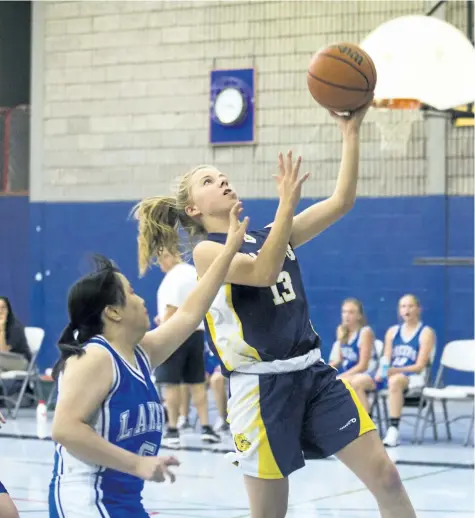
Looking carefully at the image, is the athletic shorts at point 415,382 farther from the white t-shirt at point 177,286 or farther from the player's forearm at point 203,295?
the player's forearm at point 203,295

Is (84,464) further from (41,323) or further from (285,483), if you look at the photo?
(41,323)

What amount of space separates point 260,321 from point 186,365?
16.2ft

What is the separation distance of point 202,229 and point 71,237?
9.42 meters

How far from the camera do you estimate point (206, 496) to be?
6418mm

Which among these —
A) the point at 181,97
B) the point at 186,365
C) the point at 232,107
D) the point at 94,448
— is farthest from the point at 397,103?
the point at 94,448

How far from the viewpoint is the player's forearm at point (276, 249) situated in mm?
3625

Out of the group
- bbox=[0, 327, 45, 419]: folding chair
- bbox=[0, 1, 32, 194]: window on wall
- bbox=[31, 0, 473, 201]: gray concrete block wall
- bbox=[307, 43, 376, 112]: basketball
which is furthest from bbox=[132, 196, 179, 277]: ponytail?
bbox=[0, 1, 32, 194]: window on wall

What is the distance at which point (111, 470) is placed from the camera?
112 inches

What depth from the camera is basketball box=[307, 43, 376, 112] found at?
13.7ft

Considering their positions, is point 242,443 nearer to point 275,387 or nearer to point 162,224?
point 275,387

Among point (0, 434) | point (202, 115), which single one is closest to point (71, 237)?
point (202, 115)

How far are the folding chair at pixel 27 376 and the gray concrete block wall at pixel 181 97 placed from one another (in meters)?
2.66

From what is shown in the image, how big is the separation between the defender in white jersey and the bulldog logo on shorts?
952 millimetres

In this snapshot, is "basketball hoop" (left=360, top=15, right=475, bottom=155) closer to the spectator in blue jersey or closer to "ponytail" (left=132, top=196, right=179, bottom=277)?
the spectator in blue jersey
